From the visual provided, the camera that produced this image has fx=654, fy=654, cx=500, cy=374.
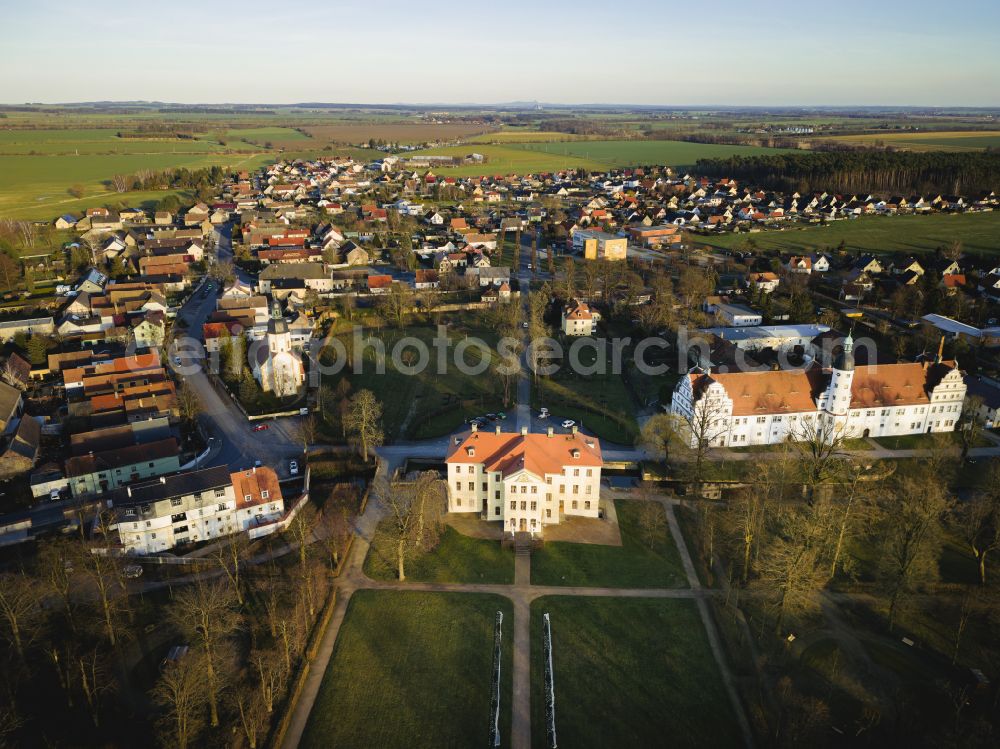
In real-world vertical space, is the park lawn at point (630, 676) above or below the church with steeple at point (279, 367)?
below

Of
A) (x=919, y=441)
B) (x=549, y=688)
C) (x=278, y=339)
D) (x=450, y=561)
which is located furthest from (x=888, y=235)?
(x=549, y=688)

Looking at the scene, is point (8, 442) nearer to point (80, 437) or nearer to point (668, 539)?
point (80, 437)

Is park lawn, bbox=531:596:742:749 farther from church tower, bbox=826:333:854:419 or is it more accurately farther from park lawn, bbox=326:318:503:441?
church tower, bbox=826:333:854:419

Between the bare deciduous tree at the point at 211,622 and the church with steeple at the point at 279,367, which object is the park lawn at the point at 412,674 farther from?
the church with steeple at the point at 279,367

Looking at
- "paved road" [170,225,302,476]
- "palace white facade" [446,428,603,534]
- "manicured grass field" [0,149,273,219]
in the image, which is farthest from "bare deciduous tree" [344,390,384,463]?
"manicured grass field" [0,149,273,219]

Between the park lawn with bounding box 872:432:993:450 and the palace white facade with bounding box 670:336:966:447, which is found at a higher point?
the palace white facade with bounding box 670:336:966:447

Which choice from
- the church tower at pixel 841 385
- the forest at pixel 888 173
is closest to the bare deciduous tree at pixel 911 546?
the church tower at pixel 841 385

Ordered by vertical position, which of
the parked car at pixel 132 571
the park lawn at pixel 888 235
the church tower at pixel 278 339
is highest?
the park lawn at pixel 888 235
